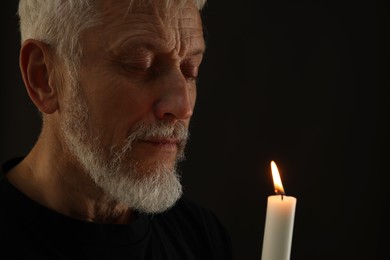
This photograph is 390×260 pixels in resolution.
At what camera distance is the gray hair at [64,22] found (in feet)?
A: 5.01

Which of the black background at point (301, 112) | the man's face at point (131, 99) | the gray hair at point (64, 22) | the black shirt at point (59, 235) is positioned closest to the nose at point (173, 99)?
the man's face at point (131, 99)

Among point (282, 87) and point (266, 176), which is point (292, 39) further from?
point (266, 176)

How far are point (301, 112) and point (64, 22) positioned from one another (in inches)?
54.1

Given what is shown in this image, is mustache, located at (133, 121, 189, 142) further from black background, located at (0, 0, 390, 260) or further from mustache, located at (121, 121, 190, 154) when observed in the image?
black background, located at (0, 0, 390, 260)

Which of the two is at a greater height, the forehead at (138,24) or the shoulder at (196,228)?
the forehead at (138,24)

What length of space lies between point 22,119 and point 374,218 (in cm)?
140

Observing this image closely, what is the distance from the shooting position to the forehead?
5.00ft

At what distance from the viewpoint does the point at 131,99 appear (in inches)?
60.5

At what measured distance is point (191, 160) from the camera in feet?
9.18

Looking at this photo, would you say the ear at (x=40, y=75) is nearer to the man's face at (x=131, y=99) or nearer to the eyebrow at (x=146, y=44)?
the man's face at (x=131, y=99)

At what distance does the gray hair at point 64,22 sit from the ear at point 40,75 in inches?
1.4

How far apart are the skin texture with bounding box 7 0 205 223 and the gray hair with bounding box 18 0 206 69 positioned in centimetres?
2

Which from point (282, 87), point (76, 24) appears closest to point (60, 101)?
point (76, 24)

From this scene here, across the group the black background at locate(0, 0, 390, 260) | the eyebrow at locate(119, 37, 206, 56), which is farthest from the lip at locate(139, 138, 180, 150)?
the black background at locate(0, 0, 390, 260)
